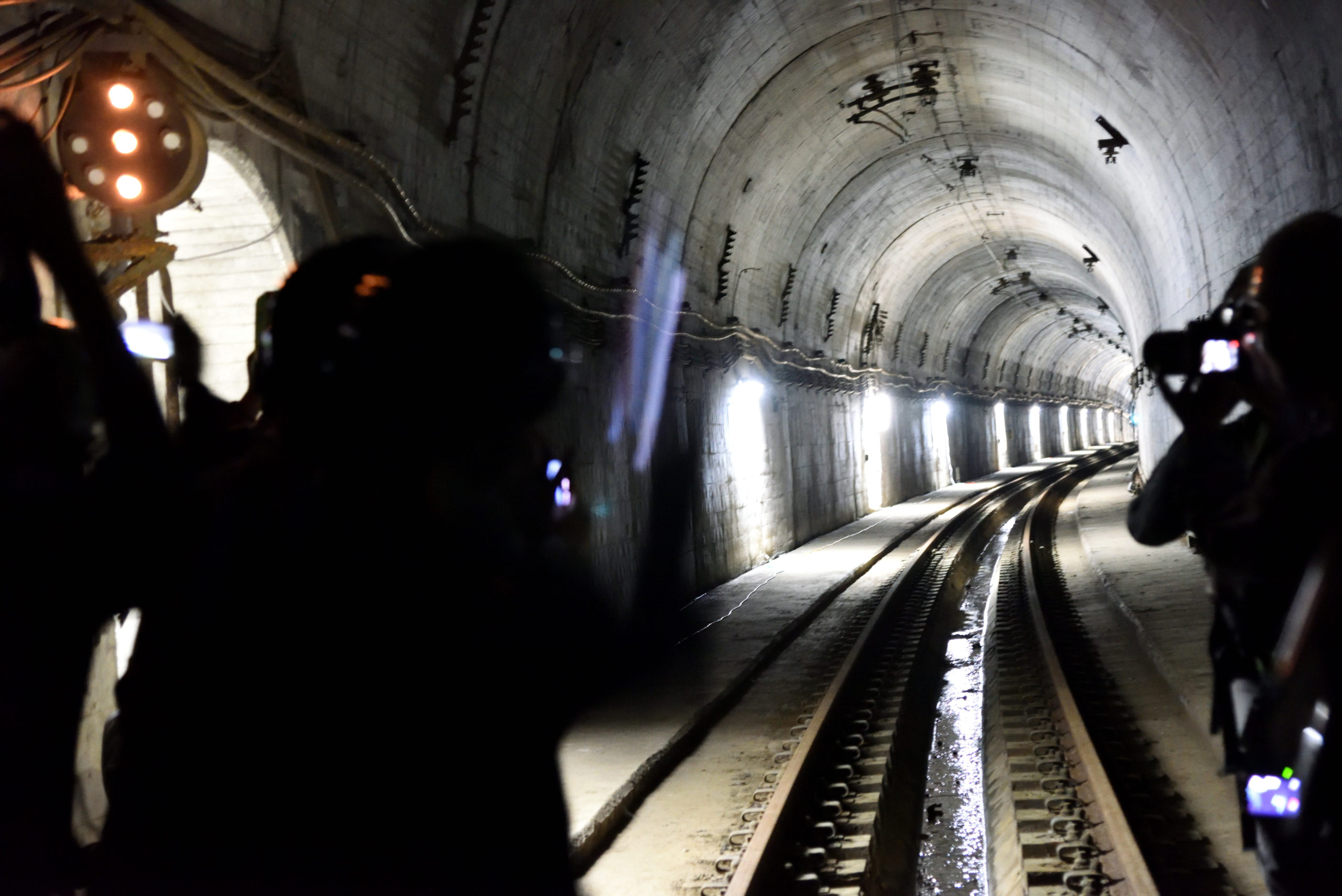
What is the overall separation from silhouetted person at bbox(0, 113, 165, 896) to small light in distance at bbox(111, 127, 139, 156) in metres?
2.77

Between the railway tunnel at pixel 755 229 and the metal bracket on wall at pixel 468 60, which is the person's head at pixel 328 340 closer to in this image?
the railway tunnel at pixel 755 229

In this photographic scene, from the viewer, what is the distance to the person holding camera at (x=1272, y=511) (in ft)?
6.42

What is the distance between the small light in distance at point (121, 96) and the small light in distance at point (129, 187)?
11.2 inches

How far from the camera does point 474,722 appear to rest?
55.3 inches

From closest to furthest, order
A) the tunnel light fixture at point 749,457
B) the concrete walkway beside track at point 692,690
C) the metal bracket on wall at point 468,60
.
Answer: the concrete walkway beside track at point 692,690
the metal bracket on wall at point 468,60
the tunnel light fixture at point 749,457

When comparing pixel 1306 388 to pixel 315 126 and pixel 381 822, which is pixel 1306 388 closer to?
pixel 381 822

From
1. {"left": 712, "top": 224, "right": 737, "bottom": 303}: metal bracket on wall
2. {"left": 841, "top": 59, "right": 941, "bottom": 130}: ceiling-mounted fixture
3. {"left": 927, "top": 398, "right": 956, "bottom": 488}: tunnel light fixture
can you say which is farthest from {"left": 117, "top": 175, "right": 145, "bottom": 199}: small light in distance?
{"left": 927, "top": 398, "right": 956, "bottom": 488}: tunnel light fixture

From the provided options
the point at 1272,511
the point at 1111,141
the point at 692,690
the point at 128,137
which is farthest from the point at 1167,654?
the point at 128,137

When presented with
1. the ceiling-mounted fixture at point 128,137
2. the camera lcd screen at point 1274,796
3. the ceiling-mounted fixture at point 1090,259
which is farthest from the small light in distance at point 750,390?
the camera lcd screen at point 1274,796

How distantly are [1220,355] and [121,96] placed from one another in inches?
162

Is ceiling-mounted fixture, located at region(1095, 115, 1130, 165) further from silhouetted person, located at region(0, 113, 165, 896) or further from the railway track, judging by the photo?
silhouetted person, located at region(0, 113, 165, 896)

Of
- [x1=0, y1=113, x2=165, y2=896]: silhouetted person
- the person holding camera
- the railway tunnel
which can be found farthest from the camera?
the railway tunnel

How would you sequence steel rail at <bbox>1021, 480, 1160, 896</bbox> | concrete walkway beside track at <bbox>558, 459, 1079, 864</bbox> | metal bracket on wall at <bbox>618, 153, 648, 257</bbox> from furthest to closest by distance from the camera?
metal bracket on wall at <bbox>618, 153, 648, 257</bbox>, concrete walkway beside track at <bbox>558, 459, 1079, 864</bbox>, steel rail at <bbox>1021, 480, 1160, 896</bbox>

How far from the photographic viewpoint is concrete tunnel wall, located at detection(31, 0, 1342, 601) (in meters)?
6.21
